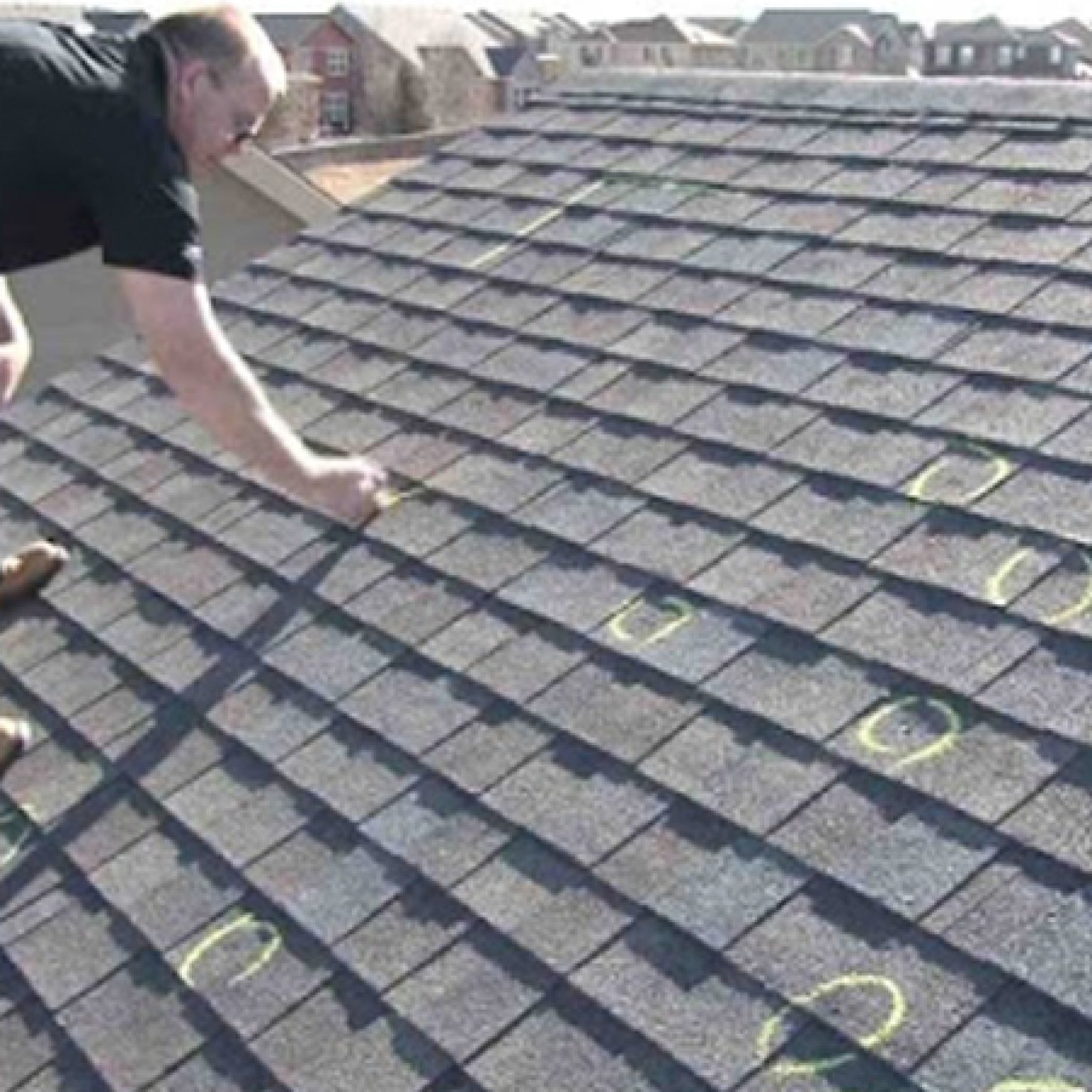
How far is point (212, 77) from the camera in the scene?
394cm

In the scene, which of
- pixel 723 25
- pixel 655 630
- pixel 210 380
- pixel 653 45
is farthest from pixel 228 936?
pixel 723 25

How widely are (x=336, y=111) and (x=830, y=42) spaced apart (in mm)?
24450

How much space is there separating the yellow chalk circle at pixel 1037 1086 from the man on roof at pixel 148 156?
2.45 m

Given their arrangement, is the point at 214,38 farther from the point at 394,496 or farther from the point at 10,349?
the point at 394,496

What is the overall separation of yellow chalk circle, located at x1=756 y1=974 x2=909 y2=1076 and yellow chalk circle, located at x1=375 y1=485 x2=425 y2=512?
2.44 metres

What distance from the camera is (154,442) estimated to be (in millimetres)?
5969

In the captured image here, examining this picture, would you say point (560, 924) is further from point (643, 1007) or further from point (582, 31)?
point (582, 31)

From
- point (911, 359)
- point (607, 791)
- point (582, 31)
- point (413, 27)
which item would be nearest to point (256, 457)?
point (607, 791)

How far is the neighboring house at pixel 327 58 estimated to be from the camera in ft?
198

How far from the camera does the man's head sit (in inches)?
155

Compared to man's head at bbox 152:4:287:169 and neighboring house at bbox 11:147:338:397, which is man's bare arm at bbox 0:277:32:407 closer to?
man's head at bbox 152:4:287:169

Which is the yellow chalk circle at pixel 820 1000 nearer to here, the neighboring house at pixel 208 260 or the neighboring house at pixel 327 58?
the neighboring house at pixel 208 260

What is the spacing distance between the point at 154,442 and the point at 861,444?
9.25 feet

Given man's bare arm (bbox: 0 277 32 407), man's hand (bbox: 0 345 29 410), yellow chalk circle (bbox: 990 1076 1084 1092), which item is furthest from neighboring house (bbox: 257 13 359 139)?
yellow chalk circle (bbox: 990 1076 1084 1092)
